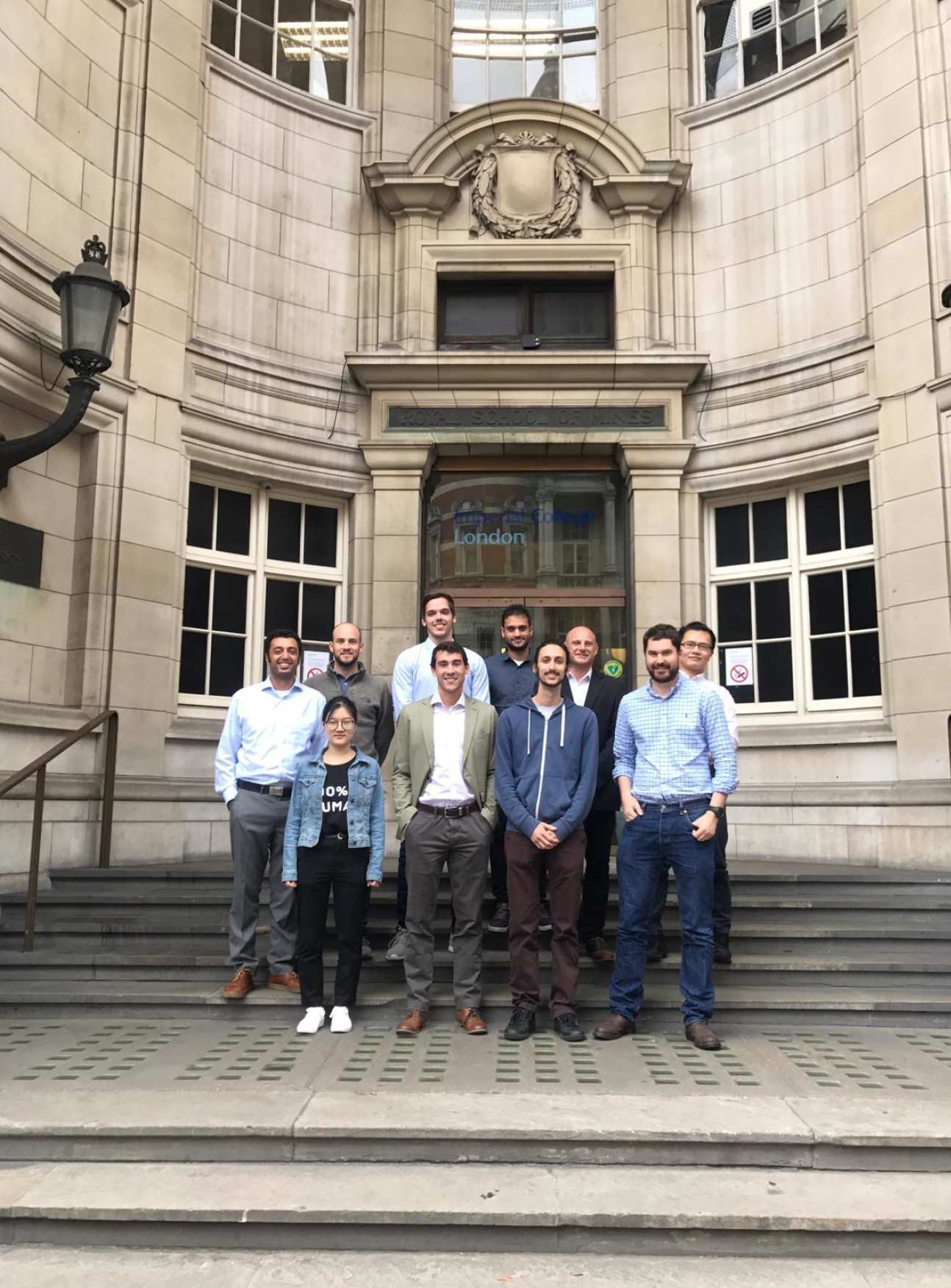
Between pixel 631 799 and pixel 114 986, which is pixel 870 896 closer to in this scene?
pixel 631 799

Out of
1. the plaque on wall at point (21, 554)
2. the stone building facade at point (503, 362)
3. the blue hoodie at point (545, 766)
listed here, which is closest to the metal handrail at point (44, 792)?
the stone building facade at point (503, 362)

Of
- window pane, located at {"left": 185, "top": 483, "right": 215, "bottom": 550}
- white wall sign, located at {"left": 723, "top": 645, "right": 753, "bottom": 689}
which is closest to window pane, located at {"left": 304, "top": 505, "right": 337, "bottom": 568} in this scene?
window pane, located at {"left": 185, "top": 483, "right": 215, "bottom": 550}

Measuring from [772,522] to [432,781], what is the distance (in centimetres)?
563

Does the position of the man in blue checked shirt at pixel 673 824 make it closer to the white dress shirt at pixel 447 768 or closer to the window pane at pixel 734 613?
the white dress shirt at pixel 447 768

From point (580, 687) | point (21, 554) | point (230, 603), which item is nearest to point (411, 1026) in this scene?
point (580, 687)

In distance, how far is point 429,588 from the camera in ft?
33.5

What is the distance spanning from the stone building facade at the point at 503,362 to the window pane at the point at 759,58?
0.03 meters

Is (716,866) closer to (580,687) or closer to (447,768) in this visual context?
(580,687)

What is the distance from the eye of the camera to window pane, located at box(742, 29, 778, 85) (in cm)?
1022

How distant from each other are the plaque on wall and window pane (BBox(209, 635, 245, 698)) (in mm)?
1820

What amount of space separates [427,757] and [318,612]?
189 inches

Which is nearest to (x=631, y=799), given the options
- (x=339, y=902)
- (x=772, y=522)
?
(x=339, y=902)

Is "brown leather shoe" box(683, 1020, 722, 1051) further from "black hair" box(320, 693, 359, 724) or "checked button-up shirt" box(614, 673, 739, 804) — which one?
"black hair" box(320, 693, 359, 724)

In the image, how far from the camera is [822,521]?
9594mm
